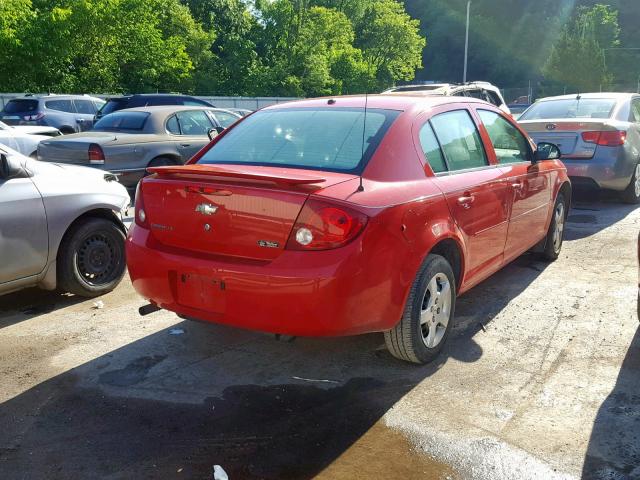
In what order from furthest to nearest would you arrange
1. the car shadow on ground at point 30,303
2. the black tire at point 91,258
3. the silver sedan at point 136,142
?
1. the silver sedan at point 136,142
2. the black tire at point 91,258
3. the car shadow on ground at point 30,303

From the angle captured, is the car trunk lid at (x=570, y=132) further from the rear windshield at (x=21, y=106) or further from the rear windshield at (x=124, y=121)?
the rear windshield at (x=21, y=106)

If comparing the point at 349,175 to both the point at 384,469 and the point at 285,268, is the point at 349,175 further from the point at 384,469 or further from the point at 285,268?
the point at 384,469

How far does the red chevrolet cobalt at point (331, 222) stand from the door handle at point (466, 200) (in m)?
0.01

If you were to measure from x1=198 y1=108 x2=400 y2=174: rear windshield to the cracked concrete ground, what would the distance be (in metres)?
1.26

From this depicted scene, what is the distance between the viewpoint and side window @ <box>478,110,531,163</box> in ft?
16.1

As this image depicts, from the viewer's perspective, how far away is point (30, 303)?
5.21 metres

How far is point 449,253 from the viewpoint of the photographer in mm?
4094

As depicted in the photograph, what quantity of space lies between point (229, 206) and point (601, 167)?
21.9 feet

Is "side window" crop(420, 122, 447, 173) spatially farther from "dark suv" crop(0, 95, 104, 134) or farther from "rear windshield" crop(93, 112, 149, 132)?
"dark suv" crop(0, 95, 104, 134)

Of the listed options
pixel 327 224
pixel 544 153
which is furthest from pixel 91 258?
pixel 544 153

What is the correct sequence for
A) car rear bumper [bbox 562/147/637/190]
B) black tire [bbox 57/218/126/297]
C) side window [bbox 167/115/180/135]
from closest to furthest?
black tire [bbox 57/218/126/297] → car rear bumper [bbox 562/147/637/190] → side window [bbox 167/115/180/135]

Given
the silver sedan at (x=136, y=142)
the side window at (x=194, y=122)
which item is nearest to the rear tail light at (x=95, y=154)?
the silver sedan at (x=136, y=142)

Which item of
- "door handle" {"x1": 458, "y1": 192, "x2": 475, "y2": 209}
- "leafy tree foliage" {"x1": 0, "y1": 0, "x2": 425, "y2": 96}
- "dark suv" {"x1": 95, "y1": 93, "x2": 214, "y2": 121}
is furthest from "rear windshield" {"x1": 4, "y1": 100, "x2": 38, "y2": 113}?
"door handle" {"x1": 458, "y1": 192, "x2": 475, "y2": 209}

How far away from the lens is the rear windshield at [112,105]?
14867mm
